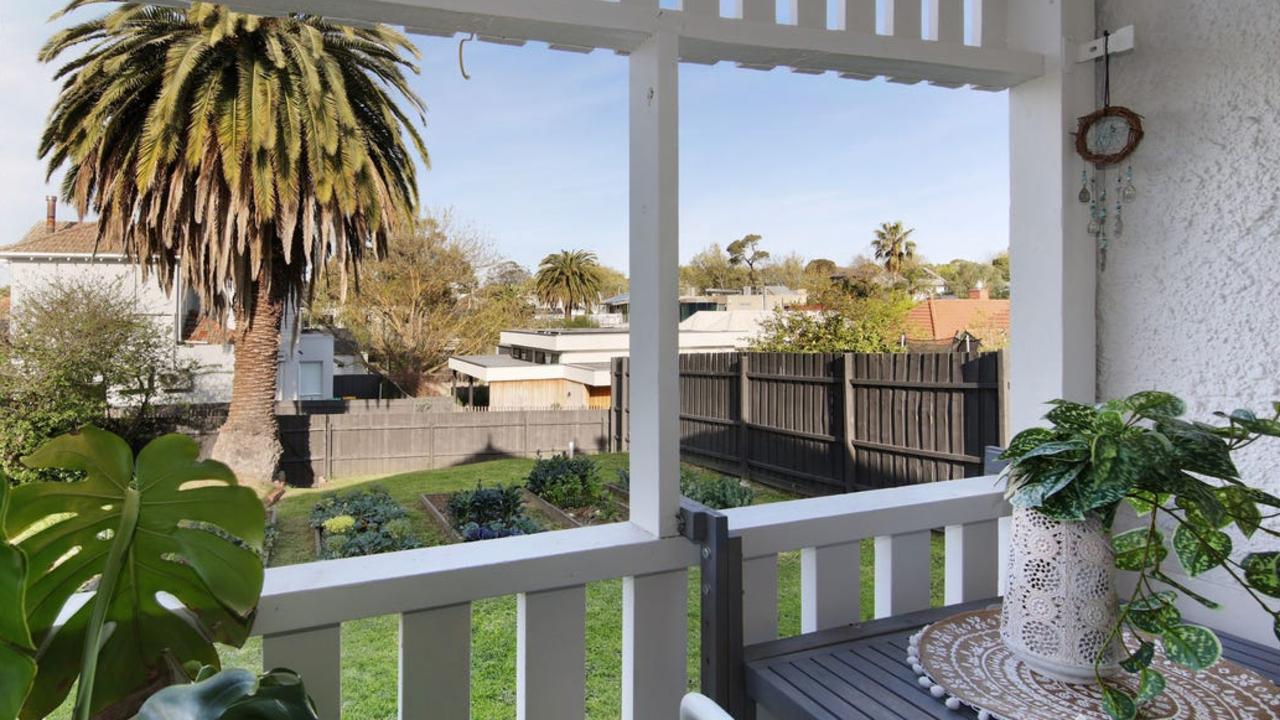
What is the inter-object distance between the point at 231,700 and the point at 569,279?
12607 millimetres

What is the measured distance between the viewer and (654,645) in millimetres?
905

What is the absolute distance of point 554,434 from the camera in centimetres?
868

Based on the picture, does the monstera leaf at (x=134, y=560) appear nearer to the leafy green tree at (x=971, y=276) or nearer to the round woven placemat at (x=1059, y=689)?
the round woven placemat at (x=1059, y=689)

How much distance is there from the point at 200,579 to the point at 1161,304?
1312 millimetres

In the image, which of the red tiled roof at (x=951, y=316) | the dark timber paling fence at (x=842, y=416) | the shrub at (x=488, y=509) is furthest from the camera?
the red tiled roof at (x=951, y=316)

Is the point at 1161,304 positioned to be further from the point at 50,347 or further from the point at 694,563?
the point at 50,347

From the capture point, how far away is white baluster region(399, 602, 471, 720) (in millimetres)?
778

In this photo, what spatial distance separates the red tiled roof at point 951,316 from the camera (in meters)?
9.55

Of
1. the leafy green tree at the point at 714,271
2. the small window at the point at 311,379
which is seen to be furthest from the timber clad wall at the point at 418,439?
the leafy green tree at the point at 714,271

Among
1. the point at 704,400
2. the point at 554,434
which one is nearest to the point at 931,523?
the point at 704,400

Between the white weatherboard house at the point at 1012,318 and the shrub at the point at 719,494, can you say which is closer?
the white weatherboard house at the point at 1012,318

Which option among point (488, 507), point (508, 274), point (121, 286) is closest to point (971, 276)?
point (508, 274)

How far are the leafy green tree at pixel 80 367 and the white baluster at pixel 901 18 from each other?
7434 millimetres

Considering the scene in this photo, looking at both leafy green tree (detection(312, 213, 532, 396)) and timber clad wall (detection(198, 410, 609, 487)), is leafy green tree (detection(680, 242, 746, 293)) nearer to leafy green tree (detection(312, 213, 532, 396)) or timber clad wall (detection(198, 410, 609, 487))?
leafy green tree (detection(312, 213, 532, 396))
